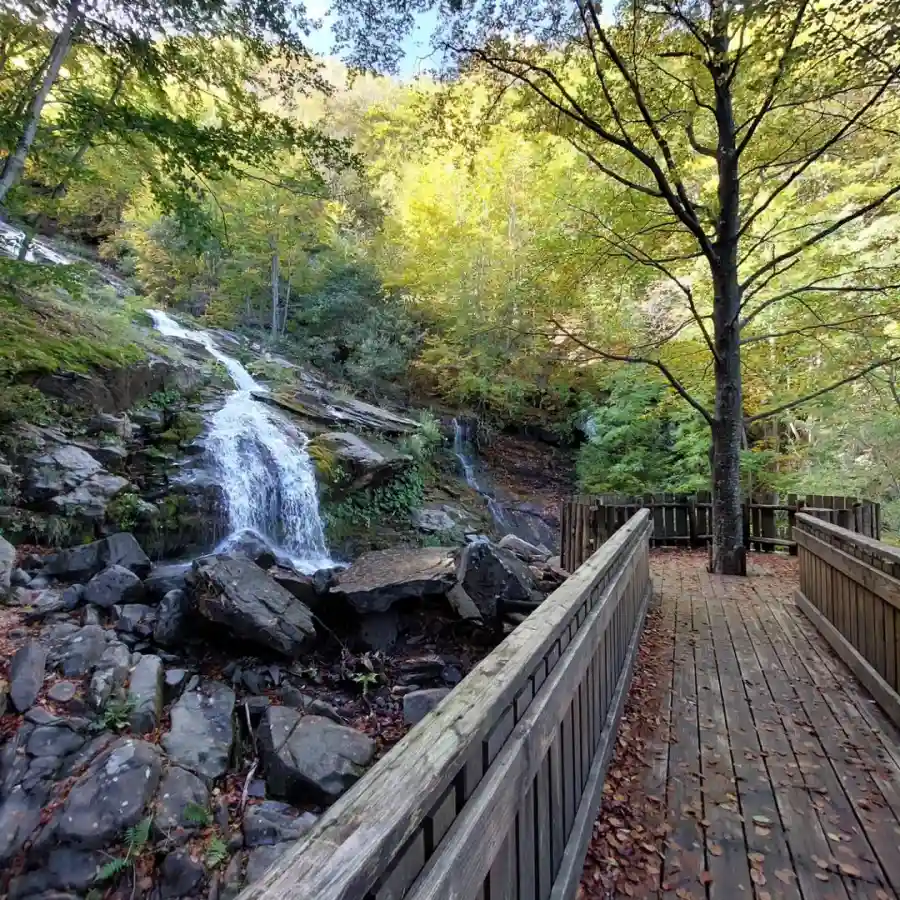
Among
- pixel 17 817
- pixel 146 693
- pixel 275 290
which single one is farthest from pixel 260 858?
pixel 275 290

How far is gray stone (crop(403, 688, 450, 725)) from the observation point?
188 inches

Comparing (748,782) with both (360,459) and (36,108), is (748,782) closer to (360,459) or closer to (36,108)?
(36,108)

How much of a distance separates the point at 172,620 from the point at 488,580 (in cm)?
334

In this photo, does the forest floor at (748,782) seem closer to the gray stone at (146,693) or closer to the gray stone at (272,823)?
the gray stone at (272,823)

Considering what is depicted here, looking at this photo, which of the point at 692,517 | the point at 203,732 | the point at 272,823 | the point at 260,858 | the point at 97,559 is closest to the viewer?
the point at 260,858

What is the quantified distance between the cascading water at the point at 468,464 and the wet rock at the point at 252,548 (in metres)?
6.76

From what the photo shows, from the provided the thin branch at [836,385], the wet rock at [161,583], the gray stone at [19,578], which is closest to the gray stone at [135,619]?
the wet rock at [161,583]

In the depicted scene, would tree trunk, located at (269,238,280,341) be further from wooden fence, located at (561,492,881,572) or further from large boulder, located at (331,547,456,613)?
large boulder, located at (331,547,456,613)

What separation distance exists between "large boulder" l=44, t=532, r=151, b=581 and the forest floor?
599 cm

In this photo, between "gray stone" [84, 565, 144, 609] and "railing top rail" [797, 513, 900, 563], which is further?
"gray stone" [84, 565, 144, 609]

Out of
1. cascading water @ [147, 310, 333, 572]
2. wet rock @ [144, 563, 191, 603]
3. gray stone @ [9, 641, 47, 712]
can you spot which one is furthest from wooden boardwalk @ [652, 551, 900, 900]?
cascading water @ [147, 310, 333, 572]

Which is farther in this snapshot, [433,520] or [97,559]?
[433,520]

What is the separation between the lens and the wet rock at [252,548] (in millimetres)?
7570

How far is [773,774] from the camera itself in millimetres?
2801
